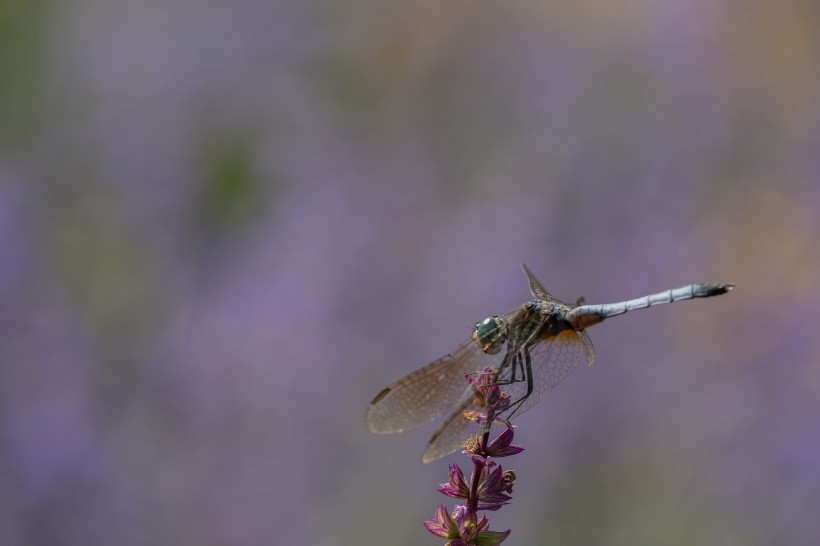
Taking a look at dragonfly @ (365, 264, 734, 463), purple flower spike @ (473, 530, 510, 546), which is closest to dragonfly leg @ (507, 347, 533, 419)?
dragonfly @ (365, 264, 734, 463)

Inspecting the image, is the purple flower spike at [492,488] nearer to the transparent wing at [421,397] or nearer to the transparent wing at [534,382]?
the transparent wing at [534,382]

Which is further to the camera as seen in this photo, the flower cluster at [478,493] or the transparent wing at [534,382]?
the transparent wing at [534,382]

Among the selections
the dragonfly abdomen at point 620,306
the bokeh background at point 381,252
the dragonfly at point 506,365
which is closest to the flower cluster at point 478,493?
the dragonfly at point 506,365

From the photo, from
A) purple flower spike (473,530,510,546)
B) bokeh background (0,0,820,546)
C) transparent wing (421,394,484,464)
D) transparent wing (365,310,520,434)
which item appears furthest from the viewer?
bokeh background (0,0,820,546)

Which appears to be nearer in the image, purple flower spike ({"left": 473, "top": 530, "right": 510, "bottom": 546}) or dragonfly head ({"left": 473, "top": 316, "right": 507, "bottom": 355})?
purple flower spike ({"left": 473, "top": 530, "right": 510, "bottom": 546})

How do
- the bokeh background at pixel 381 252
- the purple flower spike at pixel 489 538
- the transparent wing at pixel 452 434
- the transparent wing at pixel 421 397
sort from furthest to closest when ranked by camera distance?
the bokeh background at pixel 381 252, the transparent wing at pixel 421 397, the transparent wing at pixel 452 434, the purple flower spike at pixel 489 538

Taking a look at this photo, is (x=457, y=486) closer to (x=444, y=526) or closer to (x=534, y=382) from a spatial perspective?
(x=444, y=526)

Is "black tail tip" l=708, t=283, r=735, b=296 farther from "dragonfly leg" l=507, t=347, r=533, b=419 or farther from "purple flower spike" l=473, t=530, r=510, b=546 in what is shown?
"purple flower spike" l=473, t=530, r=510, b=546

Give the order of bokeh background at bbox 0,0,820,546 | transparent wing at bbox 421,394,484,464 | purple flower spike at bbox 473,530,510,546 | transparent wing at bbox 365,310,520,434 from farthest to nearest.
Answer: bokeh background at bbox 0,0,820,546, transparent wing at bbox 365,310,520,434, transparent wing at bbox 421,394,484,464, purple flower spike at bbox 473,530,510,546
